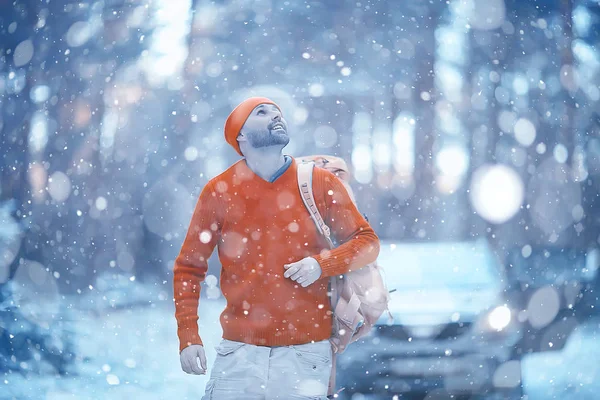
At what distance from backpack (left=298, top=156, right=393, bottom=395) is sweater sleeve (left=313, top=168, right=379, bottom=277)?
6cm

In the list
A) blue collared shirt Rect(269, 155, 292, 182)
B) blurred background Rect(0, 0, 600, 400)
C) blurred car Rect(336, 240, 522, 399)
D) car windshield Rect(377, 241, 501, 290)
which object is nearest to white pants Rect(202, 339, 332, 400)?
blue collared shirt Rect(269, 155, 292, 182)

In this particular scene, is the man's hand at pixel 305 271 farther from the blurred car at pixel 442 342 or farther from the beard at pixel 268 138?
the blurred car at pixel 442 342

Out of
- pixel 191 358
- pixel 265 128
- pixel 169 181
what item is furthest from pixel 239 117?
pixel 169 181

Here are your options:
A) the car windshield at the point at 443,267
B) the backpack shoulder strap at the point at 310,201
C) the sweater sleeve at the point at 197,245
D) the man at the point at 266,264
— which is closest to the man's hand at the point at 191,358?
the man at the point at 266,264

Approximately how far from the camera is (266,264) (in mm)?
2500

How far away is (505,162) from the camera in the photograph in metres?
5.56

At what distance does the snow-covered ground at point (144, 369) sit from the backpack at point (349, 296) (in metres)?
2.16

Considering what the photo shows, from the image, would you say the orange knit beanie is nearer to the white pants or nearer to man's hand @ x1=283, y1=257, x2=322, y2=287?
man's hand @ x1=283, y1=257, x2=322, y2=287

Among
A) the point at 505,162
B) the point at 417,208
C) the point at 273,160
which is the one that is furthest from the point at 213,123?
the point at 273,160

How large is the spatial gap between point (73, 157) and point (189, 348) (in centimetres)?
390

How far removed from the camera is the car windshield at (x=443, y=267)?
526 cm

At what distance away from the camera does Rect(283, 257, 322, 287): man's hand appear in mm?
2420

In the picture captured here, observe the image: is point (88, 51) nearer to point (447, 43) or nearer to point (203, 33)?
point (203, 33)

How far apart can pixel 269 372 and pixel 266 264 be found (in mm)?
417
